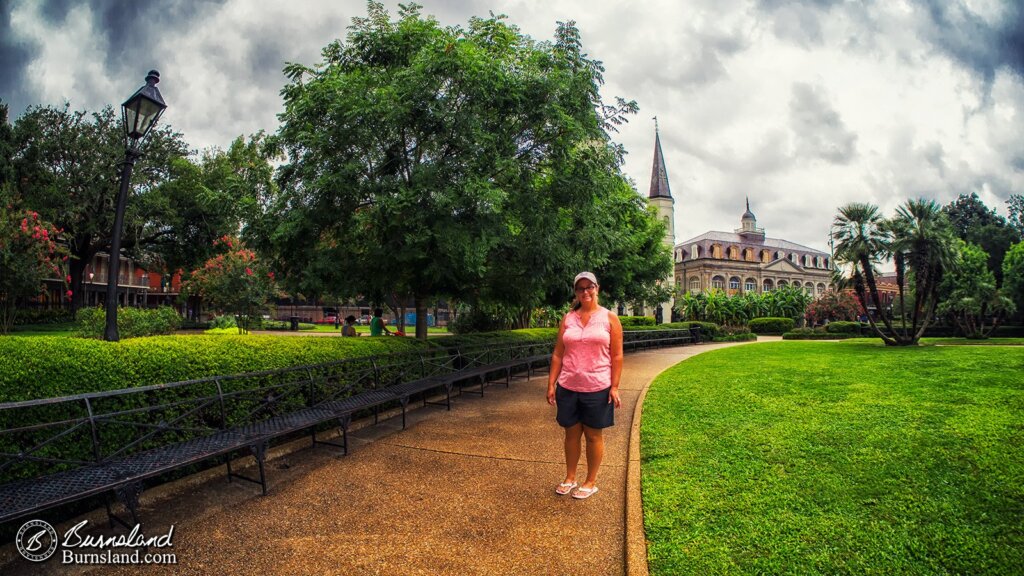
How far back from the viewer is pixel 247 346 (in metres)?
6.11

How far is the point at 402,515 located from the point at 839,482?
11.9 feet

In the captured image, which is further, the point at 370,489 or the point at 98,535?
the point at 370,489

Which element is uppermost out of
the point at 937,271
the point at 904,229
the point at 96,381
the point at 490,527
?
the point at 904,229

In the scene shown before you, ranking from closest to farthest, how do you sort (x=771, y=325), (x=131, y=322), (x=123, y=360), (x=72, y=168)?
1. (x=123, y=360)
2. (x=131, y=322)
3. (x=72, y=168)
4. (x=771, y=325)

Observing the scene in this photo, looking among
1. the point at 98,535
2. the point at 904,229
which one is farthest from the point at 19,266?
the point at 904,229

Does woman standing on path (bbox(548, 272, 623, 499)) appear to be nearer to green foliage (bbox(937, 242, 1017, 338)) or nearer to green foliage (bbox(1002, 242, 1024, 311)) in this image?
green foliage (bbox(937, 242, 1017, 338))

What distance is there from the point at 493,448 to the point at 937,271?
2051 centimetres

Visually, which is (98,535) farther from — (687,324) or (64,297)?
(64,297)

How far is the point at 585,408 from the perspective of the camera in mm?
4289

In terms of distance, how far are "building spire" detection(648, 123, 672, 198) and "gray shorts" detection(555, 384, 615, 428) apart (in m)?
69.7

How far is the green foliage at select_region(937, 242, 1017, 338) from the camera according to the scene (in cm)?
2897

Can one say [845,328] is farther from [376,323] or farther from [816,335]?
[376,323]

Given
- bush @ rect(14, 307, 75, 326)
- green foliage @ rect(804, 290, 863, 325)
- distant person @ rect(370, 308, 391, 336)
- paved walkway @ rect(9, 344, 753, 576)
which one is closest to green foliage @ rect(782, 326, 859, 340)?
green foliage @ rect(804, 290, 863, 325)

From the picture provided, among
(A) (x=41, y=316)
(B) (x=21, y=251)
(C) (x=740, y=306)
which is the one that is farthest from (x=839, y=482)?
(C) (x=740, y=306)
